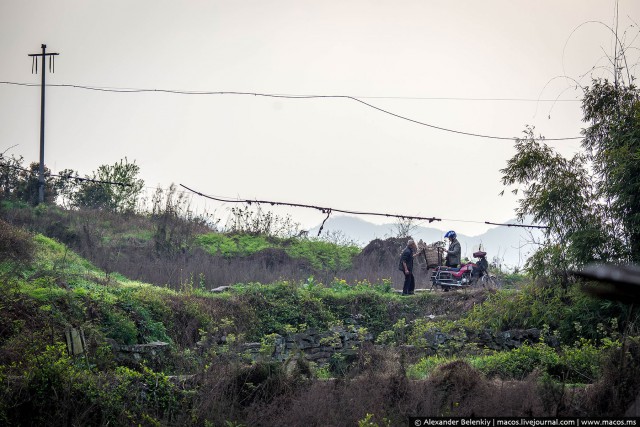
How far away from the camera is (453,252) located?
83.0 ft

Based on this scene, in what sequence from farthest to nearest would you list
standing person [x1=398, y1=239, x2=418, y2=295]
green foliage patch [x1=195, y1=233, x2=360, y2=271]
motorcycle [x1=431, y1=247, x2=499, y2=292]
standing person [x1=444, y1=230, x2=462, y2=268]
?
green foliage patch [x1=195, y1=233, x2=360, y2=271]
standing person [x1=444, y1=230, x2=462, y2=268]
motorcycle [x1=431, y1=247, x2=499, y2=292]
standing person [x1=398, y1=239, x2=418, y2=295]

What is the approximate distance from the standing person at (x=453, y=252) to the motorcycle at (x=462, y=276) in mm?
190

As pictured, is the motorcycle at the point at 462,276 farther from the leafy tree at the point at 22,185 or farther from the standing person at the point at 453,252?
the leafy tree at the point at 22,185

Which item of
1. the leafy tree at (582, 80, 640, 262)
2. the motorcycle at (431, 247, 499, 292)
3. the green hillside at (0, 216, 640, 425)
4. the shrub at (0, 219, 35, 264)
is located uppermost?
the leafy tree at (582, 80, 640, 262)

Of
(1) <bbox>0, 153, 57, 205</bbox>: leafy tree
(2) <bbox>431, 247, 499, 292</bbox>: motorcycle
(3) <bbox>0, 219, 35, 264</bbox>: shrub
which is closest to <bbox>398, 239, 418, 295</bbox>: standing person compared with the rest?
(2) <bbox>431, 247, 499, 292</bbox>: motorcycle

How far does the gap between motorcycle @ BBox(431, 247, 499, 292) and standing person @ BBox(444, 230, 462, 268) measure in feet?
0.62

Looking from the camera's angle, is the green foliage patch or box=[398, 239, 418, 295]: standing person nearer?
box=[398, 239, 418, 295]: standing person

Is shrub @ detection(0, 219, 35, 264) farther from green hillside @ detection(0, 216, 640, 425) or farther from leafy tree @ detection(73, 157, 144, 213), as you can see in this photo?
leafy tree @ detection(73, 157, 144, 213)

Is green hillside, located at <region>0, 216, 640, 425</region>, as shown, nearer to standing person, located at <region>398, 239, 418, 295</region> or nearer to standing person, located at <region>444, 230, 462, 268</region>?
standing person, located at <region>398, 239, 418, 295</region>

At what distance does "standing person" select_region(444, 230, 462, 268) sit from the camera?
2528 cm

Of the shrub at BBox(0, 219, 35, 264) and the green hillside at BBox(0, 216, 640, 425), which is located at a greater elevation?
the shrub at BBox(0, 219, 35, 264)

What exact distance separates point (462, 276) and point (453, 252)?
0.80 meters

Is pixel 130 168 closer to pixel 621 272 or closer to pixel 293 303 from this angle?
pixel 293 303

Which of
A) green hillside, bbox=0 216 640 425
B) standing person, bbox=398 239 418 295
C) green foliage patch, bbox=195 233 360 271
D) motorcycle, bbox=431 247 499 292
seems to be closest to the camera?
green hillside, bbox=0 216 640 425
